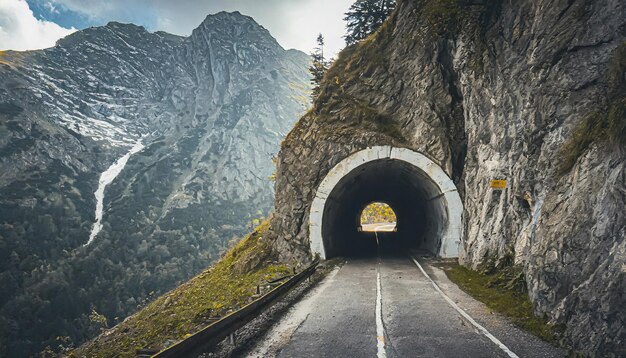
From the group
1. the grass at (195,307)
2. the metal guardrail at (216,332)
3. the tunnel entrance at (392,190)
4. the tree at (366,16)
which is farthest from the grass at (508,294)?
the tree at (366,16)

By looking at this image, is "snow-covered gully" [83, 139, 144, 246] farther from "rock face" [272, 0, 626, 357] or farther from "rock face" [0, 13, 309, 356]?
"rock face" [272, 0, 626, 357]

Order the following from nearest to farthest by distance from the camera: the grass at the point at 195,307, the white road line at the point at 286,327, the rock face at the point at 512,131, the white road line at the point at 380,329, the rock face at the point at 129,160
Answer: the white road line at the point at 380,329 → the white road line at the point at 286,327 → the rock face at the point at 512,131 → the grass at the point at 195,307 → the rock face at the point at 129,160

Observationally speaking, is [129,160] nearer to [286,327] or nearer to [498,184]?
[498,184]

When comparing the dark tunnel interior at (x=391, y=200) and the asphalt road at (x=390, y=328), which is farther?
the dark tunnel interior at (x=391, y=200)

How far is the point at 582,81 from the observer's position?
9.05 meters

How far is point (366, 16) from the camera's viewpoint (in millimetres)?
33219

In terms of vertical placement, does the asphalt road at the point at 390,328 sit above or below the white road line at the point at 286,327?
above

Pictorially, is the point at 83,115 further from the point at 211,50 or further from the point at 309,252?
the point at 309,252

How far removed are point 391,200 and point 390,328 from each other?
2407 centimetres

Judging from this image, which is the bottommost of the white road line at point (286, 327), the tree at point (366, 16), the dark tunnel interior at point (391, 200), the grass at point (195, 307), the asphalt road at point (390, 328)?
the grass at point (195, 307)

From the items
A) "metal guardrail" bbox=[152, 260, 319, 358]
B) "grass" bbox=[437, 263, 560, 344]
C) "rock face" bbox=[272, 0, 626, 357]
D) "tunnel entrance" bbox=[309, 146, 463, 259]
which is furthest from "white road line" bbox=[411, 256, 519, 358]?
"tunnel entrance" bbox=[309, 146, 463, 259]

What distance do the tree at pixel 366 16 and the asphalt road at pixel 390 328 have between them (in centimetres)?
2787

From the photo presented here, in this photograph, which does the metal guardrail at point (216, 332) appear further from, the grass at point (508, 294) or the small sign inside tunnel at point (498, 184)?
the small sign inside tunnel at point (498, 184)

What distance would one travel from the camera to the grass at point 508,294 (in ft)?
24.2
